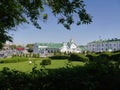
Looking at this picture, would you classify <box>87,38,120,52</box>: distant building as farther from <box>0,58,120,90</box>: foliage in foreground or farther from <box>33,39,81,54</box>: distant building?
<box>0,58,120,90</box>: foliage in foreground

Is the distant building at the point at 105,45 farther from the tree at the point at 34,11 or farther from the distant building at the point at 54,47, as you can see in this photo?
the tree at the point at 34,11

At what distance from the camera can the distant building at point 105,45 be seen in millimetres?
162625

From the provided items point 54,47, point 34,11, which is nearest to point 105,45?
point 54,47

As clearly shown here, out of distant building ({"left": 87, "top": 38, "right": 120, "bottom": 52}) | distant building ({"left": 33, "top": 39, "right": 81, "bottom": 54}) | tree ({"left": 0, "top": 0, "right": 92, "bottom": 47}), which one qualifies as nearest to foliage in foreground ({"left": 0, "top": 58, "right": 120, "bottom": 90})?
tree ({"left": 0, "top": 0, "right": 92, "bottom": 47})

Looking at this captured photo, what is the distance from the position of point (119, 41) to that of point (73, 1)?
15866 cm

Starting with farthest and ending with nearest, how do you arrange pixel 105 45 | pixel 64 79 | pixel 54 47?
pixel 105 45
pixel 54 47
pixel 64 79

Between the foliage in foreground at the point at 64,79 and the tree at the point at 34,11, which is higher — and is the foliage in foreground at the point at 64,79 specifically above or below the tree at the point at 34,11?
below

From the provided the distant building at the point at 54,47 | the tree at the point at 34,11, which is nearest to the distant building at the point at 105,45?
the distant building at the point at 54,47

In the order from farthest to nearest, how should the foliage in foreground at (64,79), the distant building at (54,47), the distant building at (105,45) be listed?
the distant building at (105,45), the distant building at (54,47), the foliage in foreground at (64,79)

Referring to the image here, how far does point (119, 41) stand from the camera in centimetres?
16175

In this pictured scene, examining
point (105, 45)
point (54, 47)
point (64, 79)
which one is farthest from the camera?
point (105, 45)

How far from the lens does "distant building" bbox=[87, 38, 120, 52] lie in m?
163

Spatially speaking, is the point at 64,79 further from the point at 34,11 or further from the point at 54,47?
the point at 54,47

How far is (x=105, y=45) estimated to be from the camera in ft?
552
